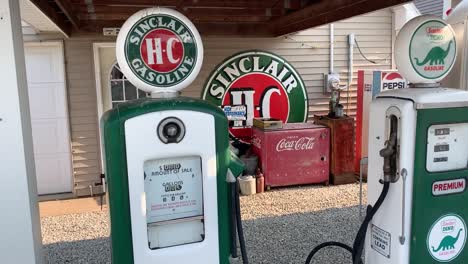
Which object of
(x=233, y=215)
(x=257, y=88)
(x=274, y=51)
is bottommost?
(x=233, y=215)

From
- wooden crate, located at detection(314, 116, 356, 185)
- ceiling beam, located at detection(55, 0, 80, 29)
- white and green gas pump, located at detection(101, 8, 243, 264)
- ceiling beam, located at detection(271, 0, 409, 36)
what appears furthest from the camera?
wooden crate, located at detection(314, 116, 356, 185)

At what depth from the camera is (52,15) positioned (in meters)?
4.73

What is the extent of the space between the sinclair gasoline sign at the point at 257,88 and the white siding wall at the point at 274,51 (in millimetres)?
126

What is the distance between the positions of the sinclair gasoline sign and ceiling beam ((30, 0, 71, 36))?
2.19 metres

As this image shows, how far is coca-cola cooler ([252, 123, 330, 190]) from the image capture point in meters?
6.04

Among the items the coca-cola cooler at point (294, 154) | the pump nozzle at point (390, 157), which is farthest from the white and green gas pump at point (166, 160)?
the coca-cola cooler at point (294, 154)

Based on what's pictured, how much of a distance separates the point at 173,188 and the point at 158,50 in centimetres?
66

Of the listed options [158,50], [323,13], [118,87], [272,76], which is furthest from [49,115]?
[158,50]

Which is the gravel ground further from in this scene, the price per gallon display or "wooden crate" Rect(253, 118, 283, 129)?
the price per gallon display

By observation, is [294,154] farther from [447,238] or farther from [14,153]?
[14,153]

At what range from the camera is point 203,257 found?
6.73 feet

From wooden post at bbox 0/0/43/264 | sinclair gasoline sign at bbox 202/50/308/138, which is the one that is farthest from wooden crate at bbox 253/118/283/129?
wooden post at bbox 0/0/43/264

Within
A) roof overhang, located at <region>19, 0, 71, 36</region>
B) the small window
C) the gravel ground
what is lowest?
the gravel ground

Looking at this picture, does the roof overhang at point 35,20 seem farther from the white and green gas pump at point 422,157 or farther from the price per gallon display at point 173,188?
the white and green gas pump at point 422,157
